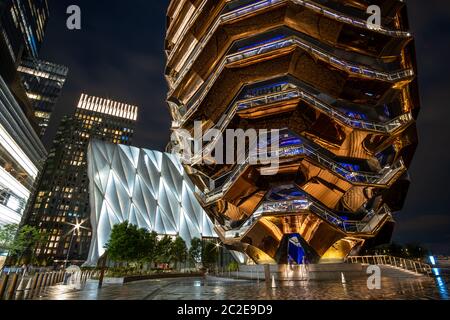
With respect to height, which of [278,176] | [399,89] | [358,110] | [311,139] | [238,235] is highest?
[399,89]

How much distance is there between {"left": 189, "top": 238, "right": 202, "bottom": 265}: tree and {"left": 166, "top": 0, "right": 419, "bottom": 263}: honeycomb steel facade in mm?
18885

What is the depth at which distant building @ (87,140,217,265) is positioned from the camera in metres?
51.9

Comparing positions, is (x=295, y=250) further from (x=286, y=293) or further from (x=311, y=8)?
(x=311, y=8)

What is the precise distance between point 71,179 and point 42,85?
43.4 m

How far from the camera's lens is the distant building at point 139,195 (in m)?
51.9

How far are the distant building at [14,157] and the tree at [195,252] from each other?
99.0ft

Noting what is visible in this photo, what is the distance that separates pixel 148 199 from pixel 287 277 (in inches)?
1789

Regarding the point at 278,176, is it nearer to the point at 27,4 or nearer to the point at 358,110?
the point at 358,110

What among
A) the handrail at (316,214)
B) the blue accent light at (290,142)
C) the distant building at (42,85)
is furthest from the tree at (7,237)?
the distant building at (42,85)

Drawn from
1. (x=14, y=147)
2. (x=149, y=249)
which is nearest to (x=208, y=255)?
(x=149, y=249)

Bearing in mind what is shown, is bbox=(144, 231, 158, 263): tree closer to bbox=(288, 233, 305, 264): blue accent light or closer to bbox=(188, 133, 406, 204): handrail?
bbox=(188, 133, 406, 204): handrail

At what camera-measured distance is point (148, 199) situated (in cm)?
5869
